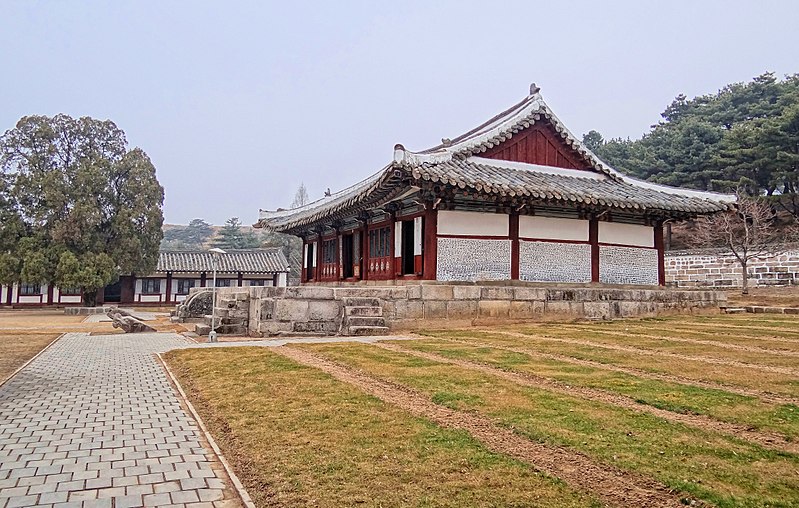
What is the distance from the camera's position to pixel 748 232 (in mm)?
32281

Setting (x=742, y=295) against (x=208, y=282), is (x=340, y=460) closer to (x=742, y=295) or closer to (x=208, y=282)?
(x=742, y=295)

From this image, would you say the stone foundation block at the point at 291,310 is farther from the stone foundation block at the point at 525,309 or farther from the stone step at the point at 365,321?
the stone foundation block at the point at 525,309

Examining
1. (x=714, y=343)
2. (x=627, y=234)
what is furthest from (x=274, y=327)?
(x=627, y=234)

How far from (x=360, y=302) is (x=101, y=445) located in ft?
29.4

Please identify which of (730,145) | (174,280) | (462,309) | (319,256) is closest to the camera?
(462,309)

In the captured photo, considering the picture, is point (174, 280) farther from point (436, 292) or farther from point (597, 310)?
point (597, 310)

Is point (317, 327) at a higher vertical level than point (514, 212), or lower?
lower

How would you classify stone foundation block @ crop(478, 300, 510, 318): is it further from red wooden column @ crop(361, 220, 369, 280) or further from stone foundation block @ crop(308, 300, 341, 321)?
red wooden column @ crop(361, 220, 369, 280)

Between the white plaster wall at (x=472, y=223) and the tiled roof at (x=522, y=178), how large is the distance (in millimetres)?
1173

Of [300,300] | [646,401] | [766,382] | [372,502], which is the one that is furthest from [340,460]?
[300,300]

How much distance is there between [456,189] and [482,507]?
37.5ft

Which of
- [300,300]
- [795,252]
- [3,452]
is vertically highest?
[795,252]

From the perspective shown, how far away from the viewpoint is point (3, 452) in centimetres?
462

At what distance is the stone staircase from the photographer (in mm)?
13188
